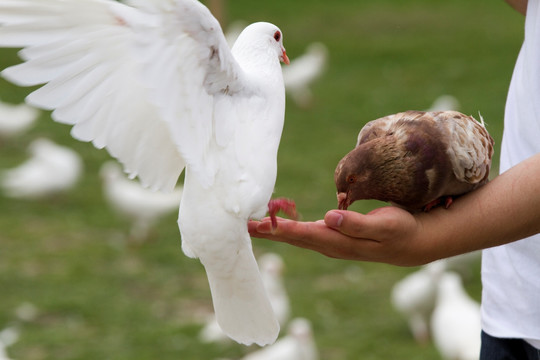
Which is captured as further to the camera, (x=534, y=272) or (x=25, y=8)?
(x=534, y=272)

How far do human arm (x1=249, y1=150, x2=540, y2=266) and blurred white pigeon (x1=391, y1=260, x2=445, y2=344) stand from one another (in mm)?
3638

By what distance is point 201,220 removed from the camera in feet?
6.05

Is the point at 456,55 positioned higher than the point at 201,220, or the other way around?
the point at 201,220

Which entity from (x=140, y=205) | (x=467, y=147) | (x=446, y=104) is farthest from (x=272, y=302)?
(x=446, y=104)

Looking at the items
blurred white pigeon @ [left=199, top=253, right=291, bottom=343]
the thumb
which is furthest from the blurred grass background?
the thumb

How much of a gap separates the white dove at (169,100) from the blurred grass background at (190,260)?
327 centimetres

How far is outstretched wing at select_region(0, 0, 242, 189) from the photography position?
1734 millimetres

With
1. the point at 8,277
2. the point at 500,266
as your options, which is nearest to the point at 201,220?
the point at 500,266

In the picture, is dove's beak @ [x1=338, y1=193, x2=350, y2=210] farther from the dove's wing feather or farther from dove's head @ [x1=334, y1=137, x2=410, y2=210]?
the dove's wing feather

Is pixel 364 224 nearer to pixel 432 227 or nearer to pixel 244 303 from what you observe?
pixel 432 227

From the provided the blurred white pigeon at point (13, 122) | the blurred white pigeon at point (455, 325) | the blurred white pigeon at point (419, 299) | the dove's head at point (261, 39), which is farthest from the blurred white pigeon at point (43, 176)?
the dove's head at point (261, 39)

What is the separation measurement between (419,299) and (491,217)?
3.79 meters

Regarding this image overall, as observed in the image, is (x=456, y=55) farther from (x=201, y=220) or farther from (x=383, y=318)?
(x=201, y=220)

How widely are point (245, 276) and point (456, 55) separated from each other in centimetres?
1115
